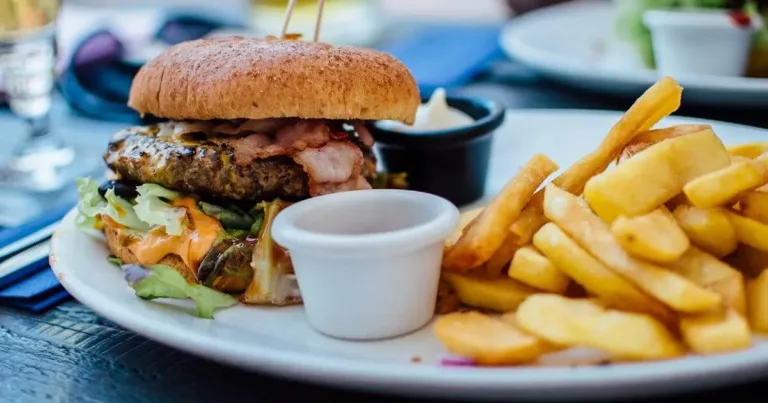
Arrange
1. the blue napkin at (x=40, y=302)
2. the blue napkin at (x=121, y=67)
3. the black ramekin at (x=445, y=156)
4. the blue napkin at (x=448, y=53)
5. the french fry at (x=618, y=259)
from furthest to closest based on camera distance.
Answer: the blue napkin at (x=448, y=53) → the blue napkin at (x=121, y=67) → the black ramekin at (x=445, y=156) → the blue napkin at (x=40, y=302) → the french fry at (x=618, y=259)

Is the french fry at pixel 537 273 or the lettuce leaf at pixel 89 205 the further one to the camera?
the lettuce leaf at pixel 89 205

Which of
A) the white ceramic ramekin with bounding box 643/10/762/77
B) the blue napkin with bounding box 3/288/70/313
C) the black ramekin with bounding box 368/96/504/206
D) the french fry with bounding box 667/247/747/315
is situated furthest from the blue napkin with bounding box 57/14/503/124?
the french fry with bounding box 667/247/747/315

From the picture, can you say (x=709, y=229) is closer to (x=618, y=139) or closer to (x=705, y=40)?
(x=618, y=139)

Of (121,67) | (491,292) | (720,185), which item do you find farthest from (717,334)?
(121,67)

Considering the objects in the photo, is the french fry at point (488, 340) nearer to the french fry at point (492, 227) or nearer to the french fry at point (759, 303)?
the french fry at point (492, 227)

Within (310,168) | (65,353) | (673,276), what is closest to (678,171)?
(673,276)

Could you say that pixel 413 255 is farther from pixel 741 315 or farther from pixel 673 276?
pixel 741 315

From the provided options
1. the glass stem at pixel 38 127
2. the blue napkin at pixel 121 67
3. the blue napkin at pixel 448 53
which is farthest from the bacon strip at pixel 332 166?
the glass stem at pixel 38 127
